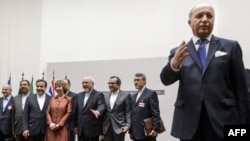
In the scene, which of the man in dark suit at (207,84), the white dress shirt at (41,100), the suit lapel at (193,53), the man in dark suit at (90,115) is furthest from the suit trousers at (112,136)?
the suit lapel at (193,53)

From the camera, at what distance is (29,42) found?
8.79 m

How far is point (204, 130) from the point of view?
1.71m

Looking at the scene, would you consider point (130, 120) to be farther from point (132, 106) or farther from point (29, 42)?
point (29, 42)

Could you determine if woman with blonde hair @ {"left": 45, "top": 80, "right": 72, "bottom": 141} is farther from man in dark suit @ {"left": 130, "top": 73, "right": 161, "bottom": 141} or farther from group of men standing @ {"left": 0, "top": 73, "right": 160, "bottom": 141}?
man in dark suit @ {"left": 130, "top": 73, "right": 161, "bottom": 141}

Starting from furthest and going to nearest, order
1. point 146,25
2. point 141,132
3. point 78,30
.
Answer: point 78,30 < point 146,25 < point 141,132

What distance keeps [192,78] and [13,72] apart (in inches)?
308

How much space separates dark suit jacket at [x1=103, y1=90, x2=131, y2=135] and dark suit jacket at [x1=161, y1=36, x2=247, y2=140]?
3.17 m

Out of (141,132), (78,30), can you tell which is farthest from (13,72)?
(141,132)

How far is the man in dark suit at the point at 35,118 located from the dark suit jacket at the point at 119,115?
1112 mm

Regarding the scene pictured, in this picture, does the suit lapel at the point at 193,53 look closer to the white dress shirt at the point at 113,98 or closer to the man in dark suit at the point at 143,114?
the man in dark suit at the point at 143,114

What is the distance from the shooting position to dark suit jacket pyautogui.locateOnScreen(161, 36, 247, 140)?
169 cm

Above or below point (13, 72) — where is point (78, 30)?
above

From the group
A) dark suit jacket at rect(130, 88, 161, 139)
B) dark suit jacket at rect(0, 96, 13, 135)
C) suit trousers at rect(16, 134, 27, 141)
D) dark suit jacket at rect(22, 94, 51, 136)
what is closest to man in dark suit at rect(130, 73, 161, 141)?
dark suit jacket at rect(130, 88, 161, 139)

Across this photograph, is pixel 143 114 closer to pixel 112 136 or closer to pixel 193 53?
pixel 112 136
